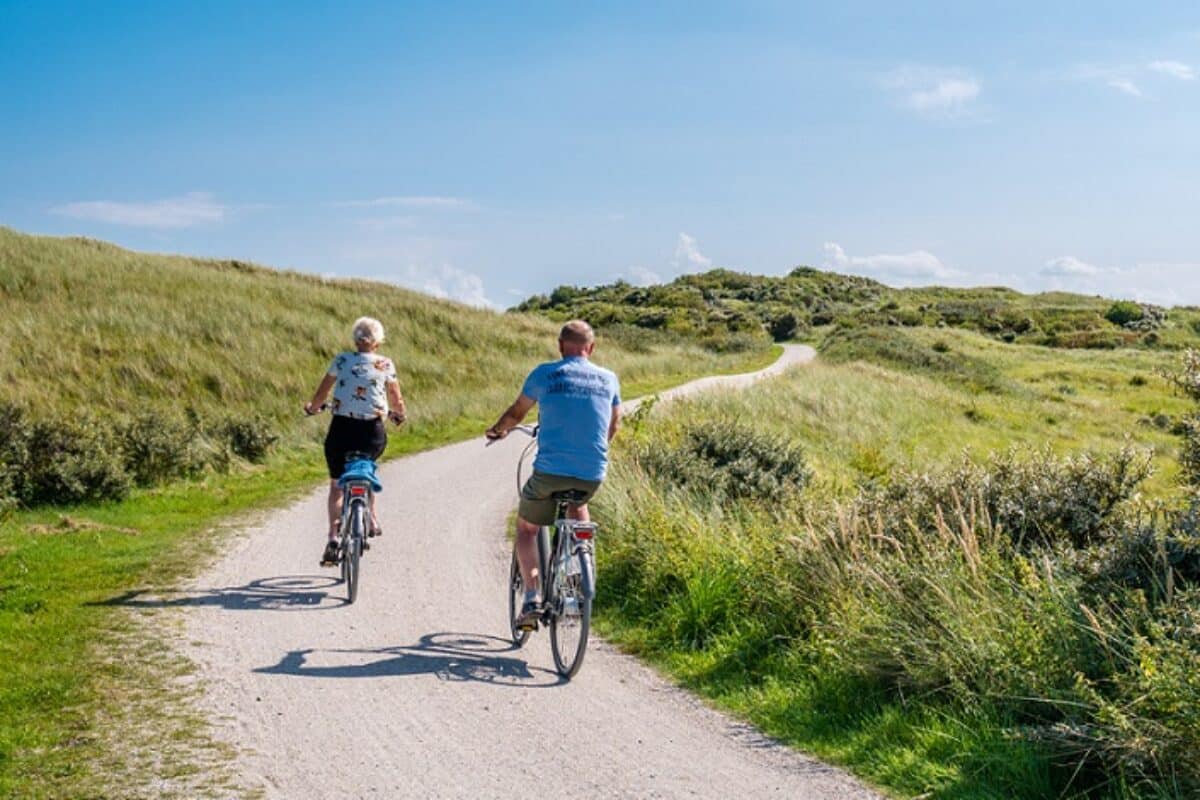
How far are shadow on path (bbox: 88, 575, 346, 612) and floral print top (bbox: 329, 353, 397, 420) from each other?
5.45ft

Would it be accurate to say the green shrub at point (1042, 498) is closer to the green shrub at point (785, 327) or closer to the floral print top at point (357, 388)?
the floral print top at point (357, 388)

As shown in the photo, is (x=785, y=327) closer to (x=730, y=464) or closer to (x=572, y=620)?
(x=730, y=464)

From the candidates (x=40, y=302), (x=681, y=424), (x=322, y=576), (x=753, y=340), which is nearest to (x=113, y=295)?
(x=40, y=302)

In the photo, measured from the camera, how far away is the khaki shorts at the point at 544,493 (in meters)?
6.76

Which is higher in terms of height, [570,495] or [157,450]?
[570,495]

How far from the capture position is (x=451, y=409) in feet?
81.4

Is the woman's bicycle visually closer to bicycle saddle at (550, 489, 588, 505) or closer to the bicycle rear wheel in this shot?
bicycle saddle at (550, 489, 588, 505)

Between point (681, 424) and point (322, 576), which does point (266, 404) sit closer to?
point (681, 424)

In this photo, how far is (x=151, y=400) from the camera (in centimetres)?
2317

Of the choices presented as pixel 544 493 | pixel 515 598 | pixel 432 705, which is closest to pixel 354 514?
pixel 515 598

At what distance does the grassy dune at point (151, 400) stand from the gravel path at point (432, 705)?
486mm

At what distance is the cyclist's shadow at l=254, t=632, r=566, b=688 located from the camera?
22.3ft

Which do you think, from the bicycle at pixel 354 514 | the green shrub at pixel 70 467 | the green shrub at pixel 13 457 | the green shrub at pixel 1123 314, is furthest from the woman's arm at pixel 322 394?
the green shrub at pixel 1123 314

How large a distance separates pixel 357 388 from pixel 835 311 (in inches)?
3553
